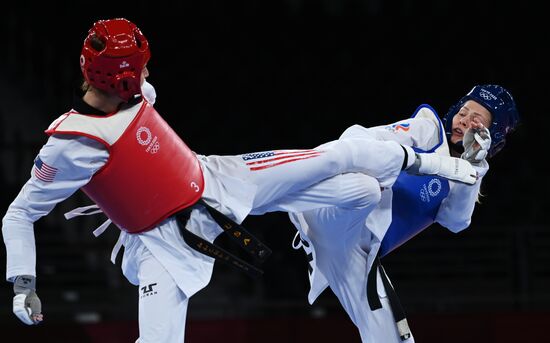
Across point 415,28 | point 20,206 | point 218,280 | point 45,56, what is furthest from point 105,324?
point 415,28

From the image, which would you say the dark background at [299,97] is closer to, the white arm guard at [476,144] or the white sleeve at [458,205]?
the white sleeve at [458,205]

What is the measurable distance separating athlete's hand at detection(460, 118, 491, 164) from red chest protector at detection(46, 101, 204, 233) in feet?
4.11

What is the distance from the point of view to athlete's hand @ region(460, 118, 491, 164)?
148 inches

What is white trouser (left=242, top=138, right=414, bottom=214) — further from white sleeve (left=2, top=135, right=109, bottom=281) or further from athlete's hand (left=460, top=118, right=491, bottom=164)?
white sleeve (left=2, top=135, right=109, bottom=281)

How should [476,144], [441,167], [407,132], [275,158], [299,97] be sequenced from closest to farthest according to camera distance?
1. [275,158]
2. [441,167]
3. [476,144]
4. [407,132]
5. [299,97]

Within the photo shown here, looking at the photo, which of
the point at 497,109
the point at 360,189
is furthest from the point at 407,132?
the point at 360,189

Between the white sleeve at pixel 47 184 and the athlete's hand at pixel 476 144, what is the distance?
1.64 meters

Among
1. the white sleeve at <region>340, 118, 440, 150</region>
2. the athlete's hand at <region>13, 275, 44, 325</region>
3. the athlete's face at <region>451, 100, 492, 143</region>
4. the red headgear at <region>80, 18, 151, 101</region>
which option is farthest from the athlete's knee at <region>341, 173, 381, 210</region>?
the athlete's hand at <region>13, 275, 44, 325</region>

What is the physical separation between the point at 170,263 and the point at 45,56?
715 centimetres

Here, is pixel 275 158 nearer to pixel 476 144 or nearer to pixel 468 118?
pixel 476 144

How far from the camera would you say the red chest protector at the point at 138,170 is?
10.4ft

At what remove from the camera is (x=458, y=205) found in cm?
415

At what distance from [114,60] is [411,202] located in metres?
1.73

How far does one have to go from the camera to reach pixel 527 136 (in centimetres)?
894
